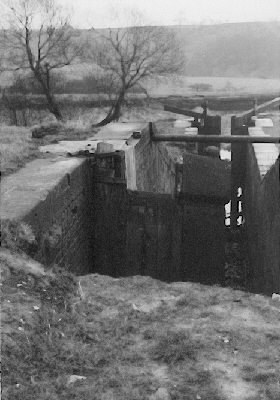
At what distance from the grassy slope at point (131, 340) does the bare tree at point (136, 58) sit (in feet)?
66.8

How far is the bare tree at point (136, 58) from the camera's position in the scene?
2491cm

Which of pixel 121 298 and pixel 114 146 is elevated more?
pixel 114 146

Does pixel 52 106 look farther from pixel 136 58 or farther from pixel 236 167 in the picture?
pixel 236 167

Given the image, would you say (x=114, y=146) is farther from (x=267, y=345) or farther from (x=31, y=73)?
(x=31, y=73)

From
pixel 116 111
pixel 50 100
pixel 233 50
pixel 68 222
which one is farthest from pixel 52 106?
pixel 233 50

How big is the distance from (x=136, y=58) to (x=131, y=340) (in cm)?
2266

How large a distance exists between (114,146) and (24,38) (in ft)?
53.5

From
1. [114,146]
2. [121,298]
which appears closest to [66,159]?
[114,146]

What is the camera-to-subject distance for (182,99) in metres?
30.6

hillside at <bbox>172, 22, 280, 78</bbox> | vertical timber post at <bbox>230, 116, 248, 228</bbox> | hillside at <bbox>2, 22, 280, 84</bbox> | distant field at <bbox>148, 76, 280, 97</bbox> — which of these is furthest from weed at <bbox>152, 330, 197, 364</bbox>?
hillside at <bbox>172, 22, 280, 78</bbox>

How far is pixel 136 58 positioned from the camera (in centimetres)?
2505

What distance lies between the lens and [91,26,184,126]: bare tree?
81.7 feet

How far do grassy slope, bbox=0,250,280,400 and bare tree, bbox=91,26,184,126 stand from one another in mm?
20364

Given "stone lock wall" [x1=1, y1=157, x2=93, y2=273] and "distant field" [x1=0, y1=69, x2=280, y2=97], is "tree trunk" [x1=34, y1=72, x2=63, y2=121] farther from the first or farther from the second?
"stone lock wall" [x1=1, y1=157, x2=93, y2=273]
